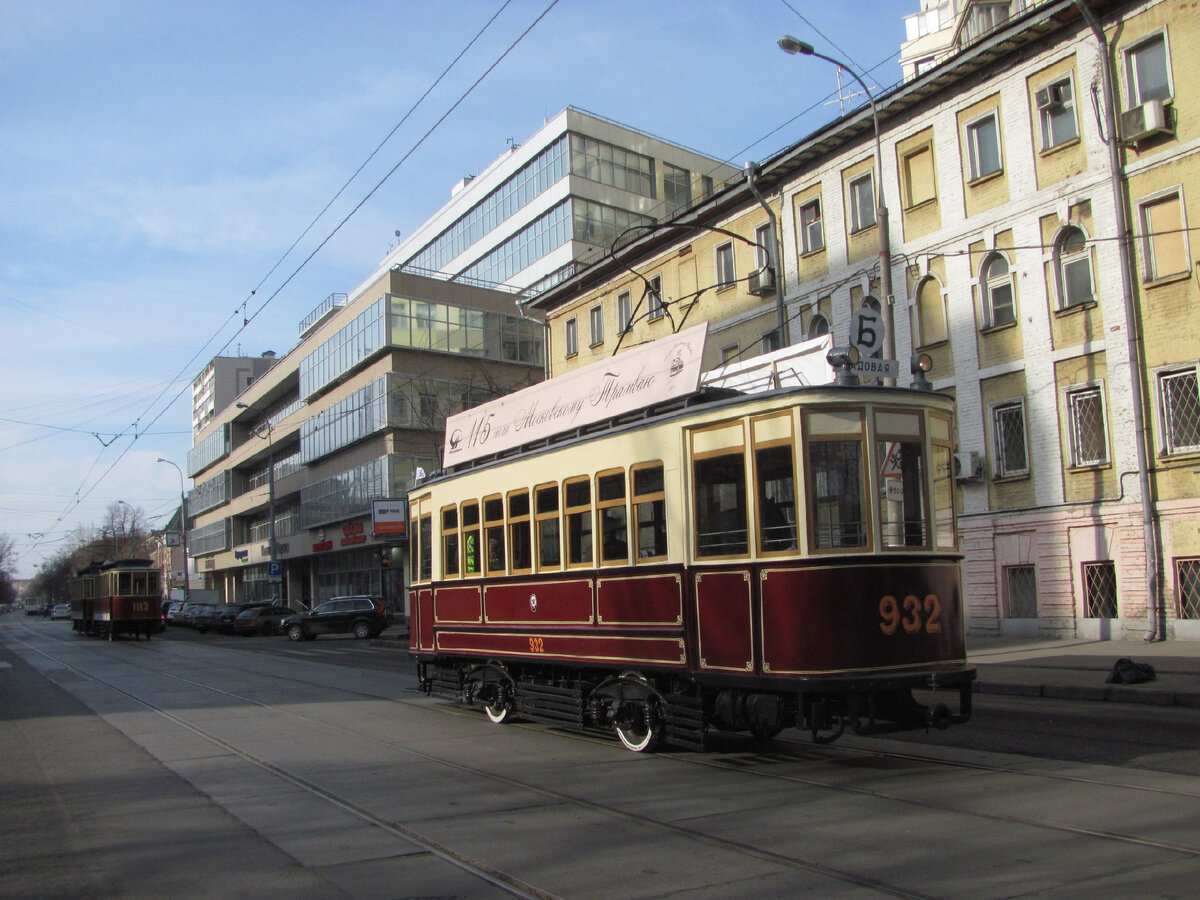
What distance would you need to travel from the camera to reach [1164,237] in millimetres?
18688

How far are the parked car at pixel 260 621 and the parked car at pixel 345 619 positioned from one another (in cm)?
621

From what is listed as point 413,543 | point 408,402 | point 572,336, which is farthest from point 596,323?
point 413,543

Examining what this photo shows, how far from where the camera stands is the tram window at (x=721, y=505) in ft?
28.3

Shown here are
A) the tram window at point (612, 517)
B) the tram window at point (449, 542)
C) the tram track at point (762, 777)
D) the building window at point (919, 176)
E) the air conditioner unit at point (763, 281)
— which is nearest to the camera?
the tram track at point (762, 777)

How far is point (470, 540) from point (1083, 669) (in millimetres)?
8969

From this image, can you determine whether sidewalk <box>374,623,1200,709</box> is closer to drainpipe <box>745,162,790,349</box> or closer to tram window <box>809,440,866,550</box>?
drainpipe <box>745,162,790,349</box>

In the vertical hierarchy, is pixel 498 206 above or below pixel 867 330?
above

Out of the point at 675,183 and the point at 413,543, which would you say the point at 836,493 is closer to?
the point at 413,543

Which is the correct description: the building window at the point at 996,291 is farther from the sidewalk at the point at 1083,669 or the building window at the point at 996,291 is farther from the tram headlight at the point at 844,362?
the tram headlight at the point at 844,362

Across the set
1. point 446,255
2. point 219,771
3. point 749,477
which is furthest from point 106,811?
point 446,255

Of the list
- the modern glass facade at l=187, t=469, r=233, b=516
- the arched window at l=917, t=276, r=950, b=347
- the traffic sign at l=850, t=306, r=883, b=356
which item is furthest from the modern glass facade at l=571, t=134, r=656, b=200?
the modern glass facade at l=187, t=469, r=233, b=516

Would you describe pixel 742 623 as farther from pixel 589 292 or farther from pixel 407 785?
pixel 589 292

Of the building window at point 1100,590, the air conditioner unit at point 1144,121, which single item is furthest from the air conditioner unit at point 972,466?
the air conditioner unit at point 1144,121

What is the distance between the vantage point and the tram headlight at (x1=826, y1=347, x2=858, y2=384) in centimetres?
859
